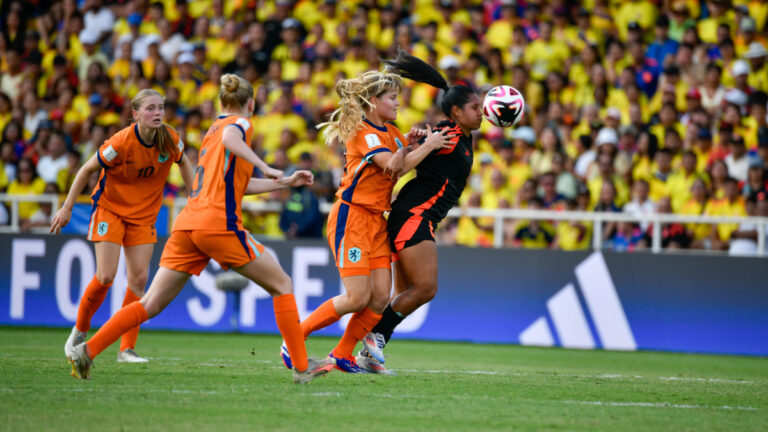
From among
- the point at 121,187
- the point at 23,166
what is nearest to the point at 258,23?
the point at 23,166

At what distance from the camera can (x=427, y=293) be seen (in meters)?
7.31

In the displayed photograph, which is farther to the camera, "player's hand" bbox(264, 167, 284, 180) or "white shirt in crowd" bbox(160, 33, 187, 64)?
"white shirt in crowd" bbox(160, 33, 187, 64)

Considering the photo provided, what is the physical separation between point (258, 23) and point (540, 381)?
10896 millimetres

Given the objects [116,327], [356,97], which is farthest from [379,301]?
[116,327]

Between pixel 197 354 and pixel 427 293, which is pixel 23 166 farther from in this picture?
pixel 427 293

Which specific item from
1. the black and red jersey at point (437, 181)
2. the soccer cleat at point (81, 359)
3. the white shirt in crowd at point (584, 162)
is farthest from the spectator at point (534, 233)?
the soccer cleat at point (81, 359)

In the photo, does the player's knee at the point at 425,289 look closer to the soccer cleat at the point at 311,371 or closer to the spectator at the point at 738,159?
the soccer cleat at the point at 311,371

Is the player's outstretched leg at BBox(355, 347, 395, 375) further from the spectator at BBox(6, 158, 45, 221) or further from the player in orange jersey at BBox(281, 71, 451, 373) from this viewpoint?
the spectator at BBox(6, 158, 45, 221)

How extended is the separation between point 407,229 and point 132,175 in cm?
228

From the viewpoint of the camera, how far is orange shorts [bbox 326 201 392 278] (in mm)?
6965

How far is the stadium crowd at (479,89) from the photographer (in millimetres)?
12734

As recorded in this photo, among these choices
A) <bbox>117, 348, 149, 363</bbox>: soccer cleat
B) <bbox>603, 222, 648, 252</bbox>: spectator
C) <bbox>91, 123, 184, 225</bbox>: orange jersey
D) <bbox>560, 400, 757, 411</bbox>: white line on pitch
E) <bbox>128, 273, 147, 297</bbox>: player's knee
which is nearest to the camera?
<bbox>560, 400, 757, 411</bbox>: white line on pitch

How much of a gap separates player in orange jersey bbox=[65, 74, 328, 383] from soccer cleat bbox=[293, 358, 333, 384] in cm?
8

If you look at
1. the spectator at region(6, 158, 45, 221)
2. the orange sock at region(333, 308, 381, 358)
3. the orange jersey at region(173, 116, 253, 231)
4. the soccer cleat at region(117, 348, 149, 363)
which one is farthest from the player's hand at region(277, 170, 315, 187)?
the spectator at region(6, 158, 45, 221)
